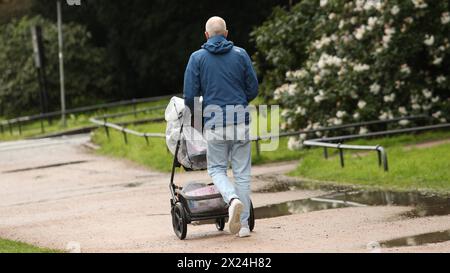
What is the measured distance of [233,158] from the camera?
10664 mm

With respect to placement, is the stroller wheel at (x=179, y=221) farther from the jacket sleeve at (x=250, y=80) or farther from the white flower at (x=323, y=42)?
the white flower at (x=323, y=42)

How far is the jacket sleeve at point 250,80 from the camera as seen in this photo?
1057 cm

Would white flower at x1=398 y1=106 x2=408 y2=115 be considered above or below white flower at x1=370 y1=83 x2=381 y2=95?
below

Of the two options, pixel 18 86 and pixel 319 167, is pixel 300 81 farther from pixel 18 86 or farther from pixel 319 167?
pixel 18 86

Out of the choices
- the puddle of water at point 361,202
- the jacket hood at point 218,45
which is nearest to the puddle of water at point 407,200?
the puddle of water at point 361,202

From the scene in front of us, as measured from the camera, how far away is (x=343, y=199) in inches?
551

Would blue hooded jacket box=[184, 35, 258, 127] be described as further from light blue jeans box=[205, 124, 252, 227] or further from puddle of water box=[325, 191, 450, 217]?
puddle of water box=[325, 191, 450, 217]

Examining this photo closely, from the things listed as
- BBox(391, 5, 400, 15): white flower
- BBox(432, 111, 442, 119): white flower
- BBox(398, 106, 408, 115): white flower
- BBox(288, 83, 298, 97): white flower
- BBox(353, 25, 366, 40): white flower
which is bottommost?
BBox(432, 111, 442, 119): white flower

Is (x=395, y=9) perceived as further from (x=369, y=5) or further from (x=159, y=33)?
(x=159, y=33)

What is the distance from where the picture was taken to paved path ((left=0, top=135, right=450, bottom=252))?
10.3m

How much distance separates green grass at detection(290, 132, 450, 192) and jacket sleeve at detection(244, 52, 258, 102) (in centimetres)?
421

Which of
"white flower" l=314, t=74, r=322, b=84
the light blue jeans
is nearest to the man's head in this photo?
the light blue jeans

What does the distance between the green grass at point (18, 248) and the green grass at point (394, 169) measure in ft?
18.3
